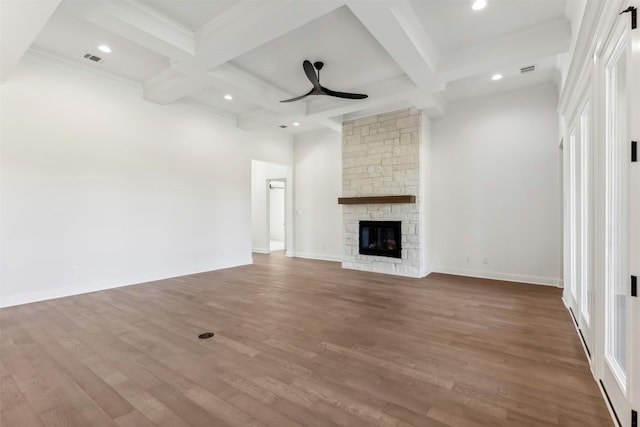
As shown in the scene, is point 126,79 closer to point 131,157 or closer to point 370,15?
point 131,157

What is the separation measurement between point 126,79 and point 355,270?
547 centimetres

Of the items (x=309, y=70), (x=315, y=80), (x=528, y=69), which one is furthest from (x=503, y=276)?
(x=309, y=70)

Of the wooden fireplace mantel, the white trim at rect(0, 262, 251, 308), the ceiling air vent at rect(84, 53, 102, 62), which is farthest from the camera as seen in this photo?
the wooden fireplace mantel

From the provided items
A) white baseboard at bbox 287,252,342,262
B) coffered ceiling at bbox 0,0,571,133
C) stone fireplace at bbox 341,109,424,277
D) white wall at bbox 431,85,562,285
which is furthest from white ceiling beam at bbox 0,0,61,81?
white baseboard at bbox 287,252,342,262

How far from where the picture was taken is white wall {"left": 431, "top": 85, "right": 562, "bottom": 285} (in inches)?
193

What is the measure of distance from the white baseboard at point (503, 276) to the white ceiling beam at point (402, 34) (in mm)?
3578

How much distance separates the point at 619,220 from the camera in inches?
73.0

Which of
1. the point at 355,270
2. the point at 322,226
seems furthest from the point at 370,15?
the point at 322,226

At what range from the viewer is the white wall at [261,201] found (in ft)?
30.4

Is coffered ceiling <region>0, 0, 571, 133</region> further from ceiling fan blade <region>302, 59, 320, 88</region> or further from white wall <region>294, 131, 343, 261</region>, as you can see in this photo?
white wall <region>294, 131, 343, 261</region>

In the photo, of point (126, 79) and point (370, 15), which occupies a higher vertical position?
point (126, 79)

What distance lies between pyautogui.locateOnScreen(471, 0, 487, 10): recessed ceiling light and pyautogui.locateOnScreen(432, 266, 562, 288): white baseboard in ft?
14.0

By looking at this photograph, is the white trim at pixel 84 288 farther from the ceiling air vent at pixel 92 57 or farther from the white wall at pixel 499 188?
the white wall at pixel 499 188

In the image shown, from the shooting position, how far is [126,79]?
193 inches
